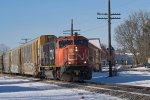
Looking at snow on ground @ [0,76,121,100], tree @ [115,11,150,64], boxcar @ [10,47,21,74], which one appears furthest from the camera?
tree @ [115,11,150,64]

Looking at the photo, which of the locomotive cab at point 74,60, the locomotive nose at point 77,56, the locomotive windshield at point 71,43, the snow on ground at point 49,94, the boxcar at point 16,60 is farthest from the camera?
the boxcar at point 16,60

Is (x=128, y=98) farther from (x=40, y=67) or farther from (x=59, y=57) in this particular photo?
(x=40, y=67)

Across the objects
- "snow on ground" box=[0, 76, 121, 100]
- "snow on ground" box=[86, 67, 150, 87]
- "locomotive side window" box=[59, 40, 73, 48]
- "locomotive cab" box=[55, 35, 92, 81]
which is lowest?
"snow on ground" box=[0, 76, 121, 100]

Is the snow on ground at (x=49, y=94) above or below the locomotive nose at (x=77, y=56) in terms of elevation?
below

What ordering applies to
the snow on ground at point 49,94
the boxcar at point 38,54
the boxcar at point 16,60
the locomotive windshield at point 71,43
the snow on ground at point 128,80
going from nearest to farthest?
1. the snow on ground at point 49,94
2. the snow on ground at point 128,80
3. the locomotive windshield at point 71,43
4. the boxcar at point 38,54
5. the boxcar at point 16,60

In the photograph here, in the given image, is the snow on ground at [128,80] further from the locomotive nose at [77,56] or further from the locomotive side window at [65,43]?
the locomotive side window at [65,43]

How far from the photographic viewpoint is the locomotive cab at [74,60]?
28.5 m

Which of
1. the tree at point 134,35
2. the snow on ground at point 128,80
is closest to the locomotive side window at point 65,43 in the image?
the snow on ground at point 128,80

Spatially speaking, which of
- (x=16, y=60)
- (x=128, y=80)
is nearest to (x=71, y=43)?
(x=128, y=80)

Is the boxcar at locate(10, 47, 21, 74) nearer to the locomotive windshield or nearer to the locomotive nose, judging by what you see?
the locomotive windshield

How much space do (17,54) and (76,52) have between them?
21.8m

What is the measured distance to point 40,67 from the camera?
35.2m

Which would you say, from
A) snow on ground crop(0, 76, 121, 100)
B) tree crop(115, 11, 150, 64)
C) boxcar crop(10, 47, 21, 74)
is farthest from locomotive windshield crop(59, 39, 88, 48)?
tree crop(115, 11, 150, 64)

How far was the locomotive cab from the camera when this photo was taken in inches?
1121
